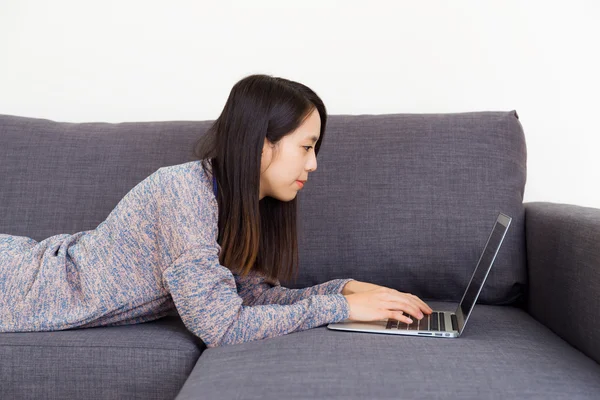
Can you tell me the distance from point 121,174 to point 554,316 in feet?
3.64

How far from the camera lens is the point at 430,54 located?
87.3 inches

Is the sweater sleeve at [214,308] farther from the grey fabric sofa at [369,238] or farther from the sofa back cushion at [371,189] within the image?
the sofa back cushion at [371,189]

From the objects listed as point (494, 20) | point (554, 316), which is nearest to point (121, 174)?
point (554, 316)

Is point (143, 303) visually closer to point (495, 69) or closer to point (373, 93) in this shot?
Result: point (373, 93)

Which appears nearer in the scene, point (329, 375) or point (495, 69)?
point (329, 375)

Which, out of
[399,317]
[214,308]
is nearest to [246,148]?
[214,308]

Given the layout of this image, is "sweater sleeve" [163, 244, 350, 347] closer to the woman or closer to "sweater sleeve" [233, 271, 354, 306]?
the woman

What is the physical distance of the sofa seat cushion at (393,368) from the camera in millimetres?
1019

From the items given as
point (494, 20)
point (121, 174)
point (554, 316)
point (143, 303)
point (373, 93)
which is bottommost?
point (554, 316)

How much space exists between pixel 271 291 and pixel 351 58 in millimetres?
952

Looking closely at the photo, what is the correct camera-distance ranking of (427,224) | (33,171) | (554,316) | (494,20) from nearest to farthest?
(554,316) → (427,224) → (33,171) → (494,20)

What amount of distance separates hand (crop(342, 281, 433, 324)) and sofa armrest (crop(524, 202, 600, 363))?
307mm

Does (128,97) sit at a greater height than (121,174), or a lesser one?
greater

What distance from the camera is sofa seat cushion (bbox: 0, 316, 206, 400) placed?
4.31ft
